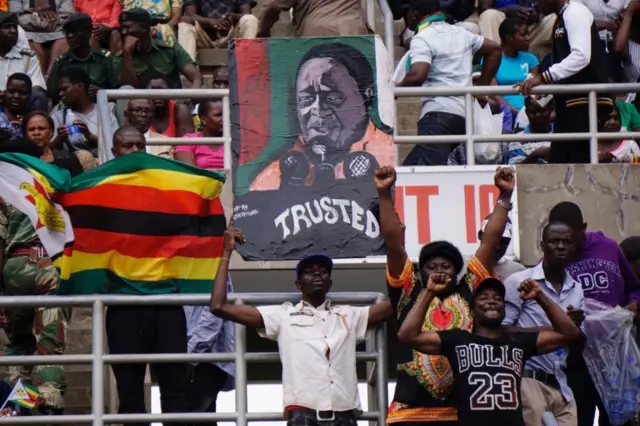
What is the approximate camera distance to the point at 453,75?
17.0m

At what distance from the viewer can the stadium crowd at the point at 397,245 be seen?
13672 mm

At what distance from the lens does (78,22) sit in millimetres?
19016

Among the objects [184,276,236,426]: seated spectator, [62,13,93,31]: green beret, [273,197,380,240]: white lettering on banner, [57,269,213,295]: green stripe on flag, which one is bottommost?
[184,276,236,426]: seated spectator

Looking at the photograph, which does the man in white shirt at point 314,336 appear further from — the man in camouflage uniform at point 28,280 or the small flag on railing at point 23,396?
the man in camouflage uniform at point 28,280

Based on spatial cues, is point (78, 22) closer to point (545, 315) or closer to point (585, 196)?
point (585, 196)

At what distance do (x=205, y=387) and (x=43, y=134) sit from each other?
3066 mm

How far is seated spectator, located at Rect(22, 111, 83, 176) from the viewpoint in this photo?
16.7m

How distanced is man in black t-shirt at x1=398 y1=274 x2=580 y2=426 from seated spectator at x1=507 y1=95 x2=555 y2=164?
12.5 feet

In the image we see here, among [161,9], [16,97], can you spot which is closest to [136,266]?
[16,97]

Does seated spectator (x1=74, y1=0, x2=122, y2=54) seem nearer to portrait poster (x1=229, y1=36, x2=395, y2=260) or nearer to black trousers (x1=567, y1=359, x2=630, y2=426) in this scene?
portrait poster (x1=229, y1=36, x2=395, y2=260)

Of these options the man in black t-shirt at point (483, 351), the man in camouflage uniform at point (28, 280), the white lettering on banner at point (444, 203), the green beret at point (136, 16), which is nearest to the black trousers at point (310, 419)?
the man in black t-shirt at point (483, 351)

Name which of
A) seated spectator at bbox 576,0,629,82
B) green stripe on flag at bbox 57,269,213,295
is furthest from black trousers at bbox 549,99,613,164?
green stripe on flag at bbox 57,269,213,295

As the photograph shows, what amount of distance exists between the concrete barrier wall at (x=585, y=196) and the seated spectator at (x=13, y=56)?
15.3 ft

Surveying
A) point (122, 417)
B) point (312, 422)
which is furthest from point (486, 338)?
point (122, 417)
